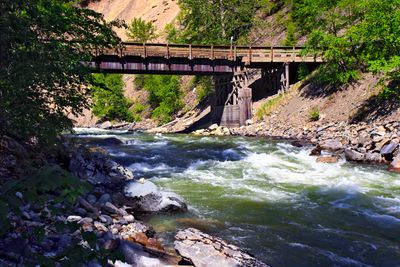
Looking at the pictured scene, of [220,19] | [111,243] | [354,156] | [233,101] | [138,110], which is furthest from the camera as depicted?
[138,110]

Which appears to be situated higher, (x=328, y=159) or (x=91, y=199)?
(x=91, y=199)

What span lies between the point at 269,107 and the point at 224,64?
6.31 meters

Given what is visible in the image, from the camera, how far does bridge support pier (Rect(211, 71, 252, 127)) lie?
36.5m

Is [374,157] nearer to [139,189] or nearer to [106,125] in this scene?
[139,189]

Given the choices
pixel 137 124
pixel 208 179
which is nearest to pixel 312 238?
pixel 208 179

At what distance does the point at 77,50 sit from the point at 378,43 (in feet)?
69.3

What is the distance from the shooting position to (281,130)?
29188 millimetres

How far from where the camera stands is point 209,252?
6625 millimetres

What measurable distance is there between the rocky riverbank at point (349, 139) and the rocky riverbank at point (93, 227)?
10.8 metres

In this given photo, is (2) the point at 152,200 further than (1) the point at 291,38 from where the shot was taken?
No

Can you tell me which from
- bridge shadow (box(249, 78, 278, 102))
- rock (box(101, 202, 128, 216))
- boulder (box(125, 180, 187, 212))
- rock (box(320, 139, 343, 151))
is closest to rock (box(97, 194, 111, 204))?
rock (box(101, 202, 128, 216))

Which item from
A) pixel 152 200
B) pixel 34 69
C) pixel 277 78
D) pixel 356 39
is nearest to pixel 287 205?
pixel 152 200

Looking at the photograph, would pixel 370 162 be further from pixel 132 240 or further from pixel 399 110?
pixel 132 240

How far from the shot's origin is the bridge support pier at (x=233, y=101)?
36.5 metres
